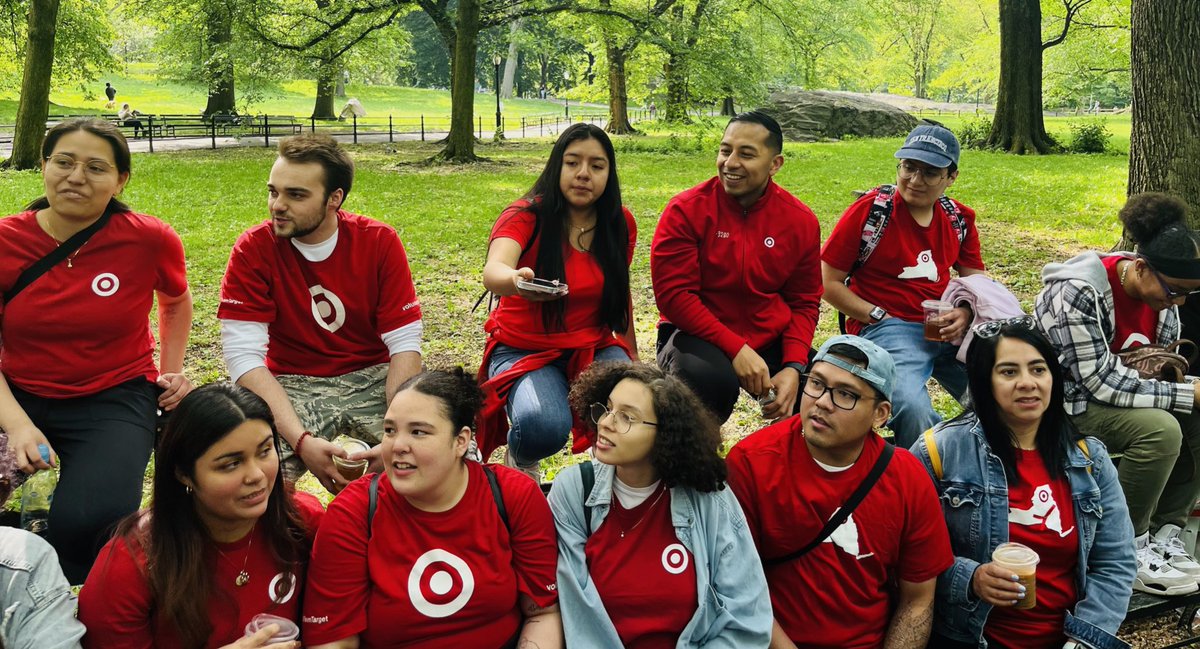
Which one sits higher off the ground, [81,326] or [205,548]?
[81,326]

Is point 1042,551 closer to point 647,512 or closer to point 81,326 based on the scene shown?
point 647,512

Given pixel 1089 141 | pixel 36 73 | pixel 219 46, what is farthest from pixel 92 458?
pixel 1089 141

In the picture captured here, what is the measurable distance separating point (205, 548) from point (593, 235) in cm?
217

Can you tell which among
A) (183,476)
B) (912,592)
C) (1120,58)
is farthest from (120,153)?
(1120,58)

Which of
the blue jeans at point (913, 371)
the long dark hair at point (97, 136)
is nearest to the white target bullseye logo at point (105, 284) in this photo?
the long dark hair at point (97, 136)

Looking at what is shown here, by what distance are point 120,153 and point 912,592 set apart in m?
3.38

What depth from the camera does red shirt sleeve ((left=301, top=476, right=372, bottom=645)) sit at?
2959mm

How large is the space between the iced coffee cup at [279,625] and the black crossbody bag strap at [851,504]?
161 centimetres

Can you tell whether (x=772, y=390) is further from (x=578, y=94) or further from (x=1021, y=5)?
(x=578, y=94)

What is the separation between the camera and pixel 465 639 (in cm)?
305

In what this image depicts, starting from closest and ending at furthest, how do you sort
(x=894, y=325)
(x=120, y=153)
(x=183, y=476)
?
(x=183, y=476) < (x=120, y=153) < (x=894, y=325)

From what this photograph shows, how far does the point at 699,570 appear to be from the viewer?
10.5 feet

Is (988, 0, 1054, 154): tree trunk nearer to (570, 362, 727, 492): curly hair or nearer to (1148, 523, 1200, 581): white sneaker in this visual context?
(1148, 523, 1200, 581): white sneaker

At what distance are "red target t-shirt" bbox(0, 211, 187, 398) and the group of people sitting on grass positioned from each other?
0.04 ft
